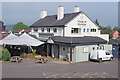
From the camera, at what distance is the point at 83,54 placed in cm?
2455

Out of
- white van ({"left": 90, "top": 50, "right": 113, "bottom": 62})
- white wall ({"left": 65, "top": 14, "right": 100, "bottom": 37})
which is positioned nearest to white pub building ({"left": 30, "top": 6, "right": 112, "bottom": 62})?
white wall ({"left": 65, "top": 14, "right": 100, "bottom": 37})

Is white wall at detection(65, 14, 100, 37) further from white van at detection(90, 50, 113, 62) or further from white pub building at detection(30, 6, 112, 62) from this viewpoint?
white van at detection(90, 50, 113, 62)

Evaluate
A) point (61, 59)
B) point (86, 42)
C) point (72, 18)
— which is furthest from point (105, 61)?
point (72, 18)

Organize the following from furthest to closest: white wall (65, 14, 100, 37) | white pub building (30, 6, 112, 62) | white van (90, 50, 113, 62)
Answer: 1. white wall (65, 14, 100, 37)
2. white pub building (30, 6, 112, 62)
3. white van (90, 50, 113, 62)

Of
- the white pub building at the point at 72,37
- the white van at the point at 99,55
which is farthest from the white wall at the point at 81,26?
Answer: the white van at the point at 99,55

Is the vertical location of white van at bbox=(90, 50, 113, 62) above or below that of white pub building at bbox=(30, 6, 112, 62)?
below

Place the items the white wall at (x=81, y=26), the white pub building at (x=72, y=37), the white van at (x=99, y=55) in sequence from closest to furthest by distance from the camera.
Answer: the white van at (x=99, y=55)
the white pub building at (x=72, y=37)
the white wall at (x=81, y=26)

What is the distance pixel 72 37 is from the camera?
25984 mm

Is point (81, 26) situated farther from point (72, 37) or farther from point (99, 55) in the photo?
point (99, 55)

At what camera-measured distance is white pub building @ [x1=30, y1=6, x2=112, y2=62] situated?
24.1 m

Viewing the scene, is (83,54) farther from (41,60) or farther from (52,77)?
(52,77)

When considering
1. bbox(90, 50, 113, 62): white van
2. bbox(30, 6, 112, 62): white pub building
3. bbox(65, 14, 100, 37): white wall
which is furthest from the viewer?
bbox(65, 14, 100, 37): white wall

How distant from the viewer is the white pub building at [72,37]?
24094mm

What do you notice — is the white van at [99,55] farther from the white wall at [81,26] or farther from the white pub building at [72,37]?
the white wall at [81,26]
